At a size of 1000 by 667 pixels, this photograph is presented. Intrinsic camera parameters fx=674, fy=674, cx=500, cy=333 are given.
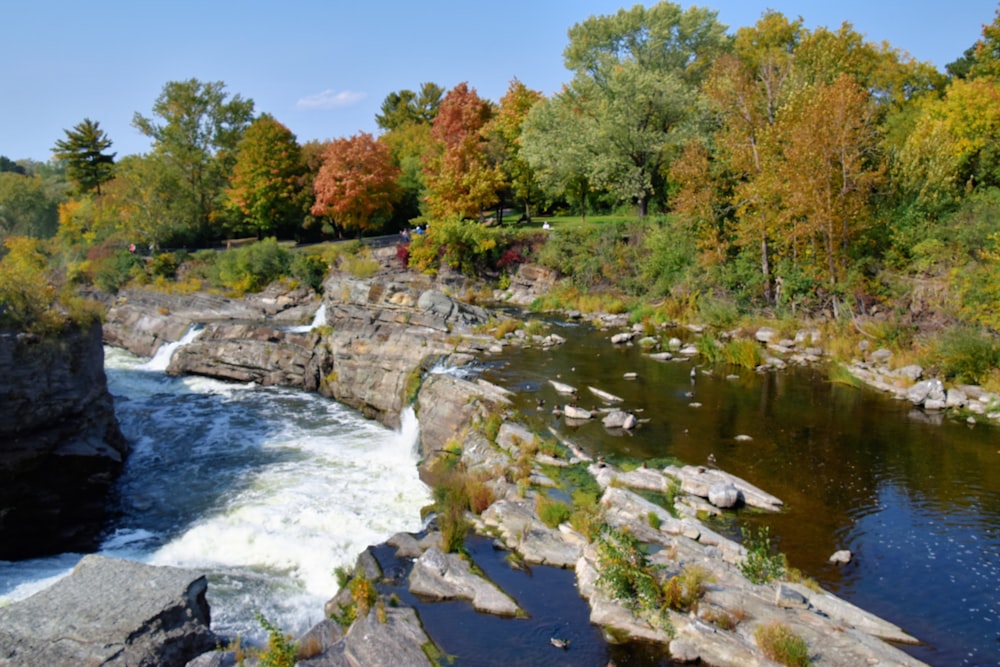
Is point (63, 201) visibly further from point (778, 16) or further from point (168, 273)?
point (778, 16)

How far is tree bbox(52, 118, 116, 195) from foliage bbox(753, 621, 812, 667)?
195 ft

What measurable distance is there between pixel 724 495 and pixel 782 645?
445 centimetres

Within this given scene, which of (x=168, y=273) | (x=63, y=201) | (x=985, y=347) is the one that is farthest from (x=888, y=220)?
(x=63, y=201)

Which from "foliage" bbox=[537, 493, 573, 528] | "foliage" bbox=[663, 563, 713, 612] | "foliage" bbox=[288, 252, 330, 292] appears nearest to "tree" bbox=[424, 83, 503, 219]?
"foliage" bbox=[288, 252, 330, 292]

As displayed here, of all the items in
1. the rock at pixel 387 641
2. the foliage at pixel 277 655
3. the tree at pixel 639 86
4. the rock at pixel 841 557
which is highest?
the tree at pixel 639 86

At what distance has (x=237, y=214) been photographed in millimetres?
46781

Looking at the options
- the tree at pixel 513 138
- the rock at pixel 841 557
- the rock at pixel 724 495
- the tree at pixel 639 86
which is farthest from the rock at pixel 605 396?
the tree at pixel 513 138

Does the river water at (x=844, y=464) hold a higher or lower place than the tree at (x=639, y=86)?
lower

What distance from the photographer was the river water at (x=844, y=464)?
992 cm

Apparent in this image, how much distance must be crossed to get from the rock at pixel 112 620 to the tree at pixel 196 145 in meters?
40.9

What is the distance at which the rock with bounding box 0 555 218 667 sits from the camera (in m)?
8.77

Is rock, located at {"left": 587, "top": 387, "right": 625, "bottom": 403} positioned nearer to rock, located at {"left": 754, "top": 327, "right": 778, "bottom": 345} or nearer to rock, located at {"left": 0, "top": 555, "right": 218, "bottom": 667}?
rock, located at {"left": 754, "top": 327, "right": 778, "bottom": 345}

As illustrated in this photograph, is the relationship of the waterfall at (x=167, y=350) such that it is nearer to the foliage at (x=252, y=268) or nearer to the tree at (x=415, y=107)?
the foliage at (x=252, y=268)

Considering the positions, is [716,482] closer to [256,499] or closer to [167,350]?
[256,499]
